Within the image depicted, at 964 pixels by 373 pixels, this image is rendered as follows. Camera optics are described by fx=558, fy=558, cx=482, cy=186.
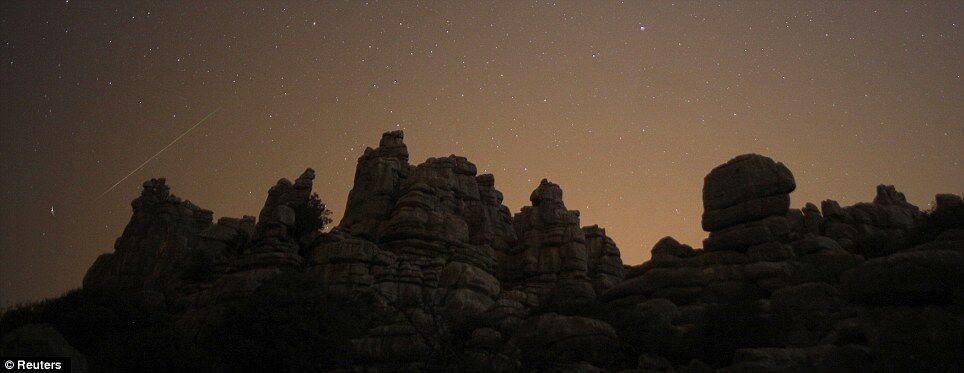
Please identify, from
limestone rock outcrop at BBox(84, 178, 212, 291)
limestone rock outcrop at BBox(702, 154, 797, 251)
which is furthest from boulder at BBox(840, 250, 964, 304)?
limestone rock outcrop at BBox(84, 178, 212, 291)

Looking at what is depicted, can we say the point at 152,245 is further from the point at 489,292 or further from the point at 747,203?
the point at 747,203

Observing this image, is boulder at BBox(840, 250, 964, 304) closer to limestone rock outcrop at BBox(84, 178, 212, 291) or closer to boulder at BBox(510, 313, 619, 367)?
boulder at BBox(510, 313, 619, 367)

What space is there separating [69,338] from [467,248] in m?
24.0

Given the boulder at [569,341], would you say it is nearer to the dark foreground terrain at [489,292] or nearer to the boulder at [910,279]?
the dark foreground terrain at [489,292]

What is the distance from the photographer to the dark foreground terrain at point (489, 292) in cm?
1600

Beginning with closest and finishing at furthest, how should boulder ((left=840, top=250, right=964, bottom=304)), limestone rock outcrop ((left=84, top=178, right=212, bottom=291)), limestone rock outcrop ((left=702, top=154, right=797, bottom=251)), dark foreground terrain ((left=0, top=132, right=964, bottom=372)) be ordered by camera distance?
boulder ((left=840, top=250, right=964, bottom=304))
dark foreground terrain ((left=0, top=132, right=964, bottom=372))
limestone rock outcrop ((left=702, top=154, right=797, bottom=251))
limestone rock outcrop ((left=84, top=178, right=212, bottom=291))

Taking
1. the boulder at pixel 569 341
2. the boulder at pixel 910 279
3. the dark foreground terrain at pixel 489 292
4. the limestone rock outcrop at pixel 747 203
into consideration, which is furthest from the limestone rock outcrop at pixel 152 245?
the boulder at pixel 910 279

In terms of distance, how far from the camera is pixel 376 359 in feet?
73.7

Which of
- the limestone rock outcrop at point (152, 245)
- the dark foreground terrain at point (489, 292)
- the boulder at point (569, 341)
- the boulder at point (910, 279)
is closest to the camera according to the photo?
the boulder at point (910, 279)

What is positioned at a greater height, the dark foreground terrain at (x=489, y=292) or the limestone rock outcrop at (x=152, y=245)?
the limestone rock outcrop at (x=152, y=245)

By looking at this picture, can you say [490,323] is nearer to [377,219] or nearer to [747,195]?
[747,195]

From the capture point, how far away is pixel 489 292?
1433 inches

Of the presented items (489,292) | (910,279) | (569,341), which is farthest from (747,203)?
(569,341)

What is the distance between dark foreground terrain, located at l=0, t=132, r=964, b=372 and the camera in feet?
52.5
